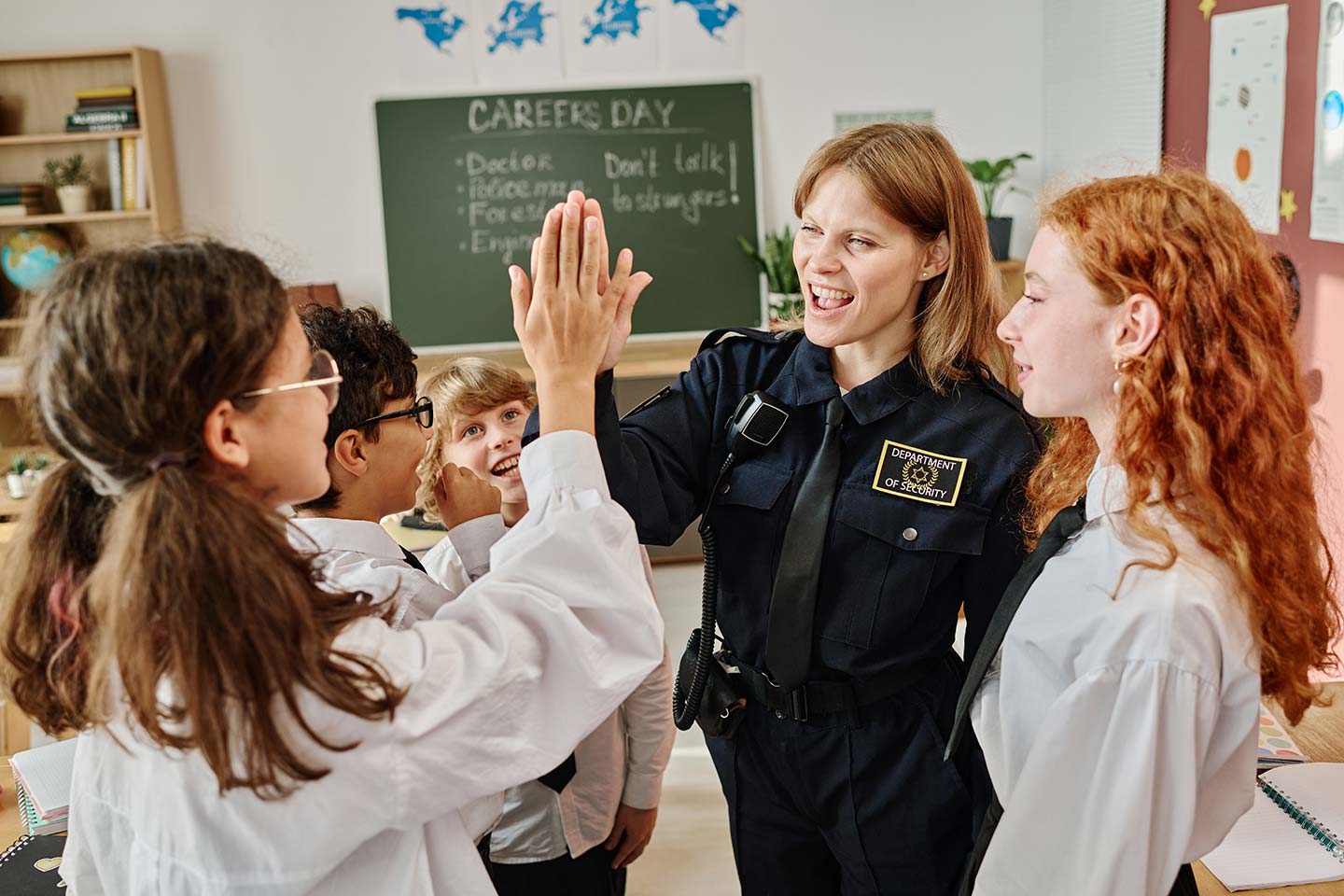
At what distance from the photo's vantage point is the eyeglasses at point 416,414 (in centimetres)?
144

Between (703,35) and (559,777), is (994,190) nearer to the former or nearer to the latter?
(703,35)

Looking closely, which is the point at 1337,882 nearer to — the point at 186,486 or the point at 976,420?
the point at 976,420

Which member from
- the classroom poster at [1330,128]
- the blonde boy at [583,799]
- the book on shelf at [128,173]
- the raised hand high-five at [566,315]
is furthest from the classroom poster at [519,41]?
the raised hand high-five at [566,315]

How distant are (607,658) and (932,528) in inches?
21.6

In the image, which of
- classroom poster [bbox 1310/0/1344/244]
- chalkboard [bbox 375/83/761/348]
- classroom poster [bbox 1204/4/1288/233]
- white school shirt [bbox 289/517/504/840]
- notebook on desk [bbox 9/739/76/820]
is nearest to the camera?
white school shirt [bbox 289/517/504/840]

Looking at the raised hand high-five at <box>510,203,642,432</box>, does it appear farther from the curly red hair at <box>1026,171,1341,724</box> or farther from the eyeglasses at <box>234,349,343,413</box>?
the curly red hair at <box>1026,171,1341,724</box>

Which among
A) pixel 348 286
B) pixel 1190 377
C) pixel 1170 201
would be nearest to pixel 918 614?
pixel 1190 377

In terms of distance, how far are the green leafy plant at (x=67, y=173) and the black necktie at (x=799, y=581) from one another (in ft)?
14.7

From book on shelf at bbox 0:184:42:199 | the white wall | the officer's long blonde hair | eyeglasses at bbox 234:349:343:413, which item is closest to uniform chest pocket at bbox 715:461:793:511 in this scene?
the officer's long blonde hair

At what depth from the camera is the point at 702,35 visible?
504cm

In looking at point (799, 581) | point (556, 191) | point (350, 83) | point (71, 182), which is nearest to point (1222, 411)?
point (799, 581)

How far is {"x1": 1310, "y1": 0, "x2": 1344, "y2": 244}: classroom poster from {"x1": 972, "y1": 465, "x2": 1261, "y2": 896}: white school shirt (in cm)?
211

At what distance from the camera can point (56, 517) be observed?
0.99m

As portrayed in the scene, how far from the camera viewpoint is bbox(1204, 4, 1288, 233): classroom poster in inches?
124
